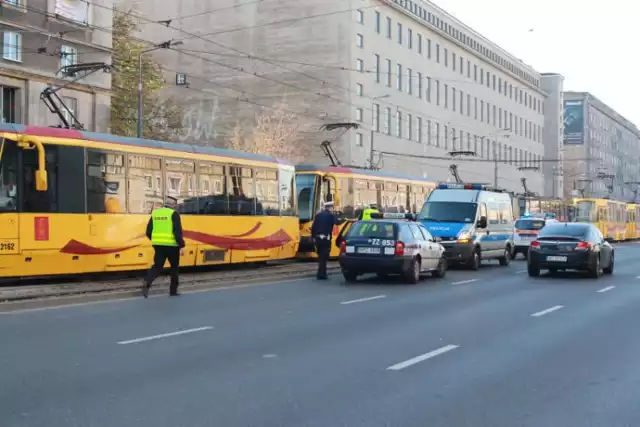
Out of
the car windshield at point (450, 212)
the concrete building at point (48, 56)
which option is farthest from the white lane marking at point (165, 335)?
the concrete building at point (48, 56)

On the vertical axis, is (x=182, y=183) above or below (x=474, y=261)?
above

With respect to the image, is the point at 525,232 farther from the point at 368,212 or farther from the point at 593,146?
the point at 593,146

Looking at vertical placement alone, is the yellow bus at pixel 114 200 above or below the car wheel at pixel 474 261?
above

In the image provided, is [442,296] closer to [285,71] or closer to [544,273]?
[544,273]

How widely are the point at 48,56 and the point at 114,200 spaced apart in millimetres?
22429

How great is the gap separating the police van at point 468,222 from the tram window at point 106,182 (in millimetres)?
9406

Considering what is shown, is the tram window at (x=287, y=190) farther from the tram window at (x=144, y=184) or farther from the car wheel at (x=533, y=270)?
the car wheel at (x=533, y=270)

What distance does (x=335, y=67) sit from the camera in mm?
63000

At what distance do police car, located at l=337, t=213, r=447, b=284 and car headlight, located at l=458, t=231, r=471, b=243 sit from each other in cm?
471

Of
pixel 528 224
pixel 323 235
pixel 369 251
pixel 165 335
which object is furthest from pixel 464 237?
pixel 165 335

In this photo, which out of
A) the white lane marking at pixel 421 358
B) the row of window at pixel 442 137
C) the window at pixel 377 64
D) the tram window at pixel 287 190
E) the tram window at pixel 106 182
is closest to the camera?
the white lane marking at pixel 421 358

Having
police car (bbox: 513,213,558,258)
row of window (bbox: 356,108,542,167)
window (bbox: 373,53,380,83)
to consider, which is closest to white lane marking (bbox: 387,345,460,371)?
police car (bbox: 513,213,558,258)

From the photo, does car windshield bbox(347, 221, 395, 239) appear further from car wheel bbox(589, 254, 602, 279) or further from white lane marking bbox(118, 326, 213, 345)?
white lane marking bbox(118, 326, 213, 345)

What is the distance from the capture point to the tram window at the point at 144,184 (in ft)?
62.7
